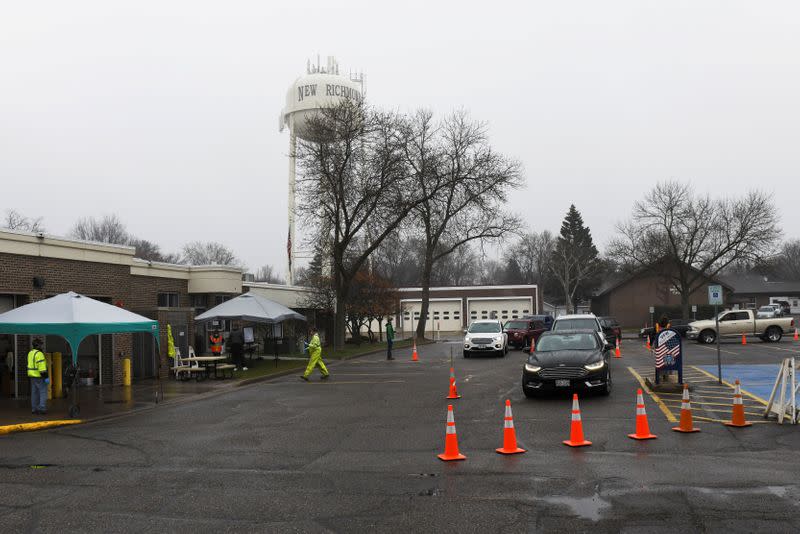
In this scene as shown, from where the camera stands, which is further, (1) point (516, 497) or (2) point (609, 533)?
(1) point (516, 497)

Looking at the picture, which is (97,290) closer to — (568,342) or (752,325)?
(568,342)

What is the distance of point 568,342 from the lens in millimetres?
17062

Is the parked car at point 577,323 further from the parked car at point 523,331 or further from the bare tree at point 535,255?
the bare tree at point 535,255

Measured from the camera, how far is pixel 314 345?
22094 millimetres

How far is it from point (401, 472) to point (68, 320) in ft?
33.5

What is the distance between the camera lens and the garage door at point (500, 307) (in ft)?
233

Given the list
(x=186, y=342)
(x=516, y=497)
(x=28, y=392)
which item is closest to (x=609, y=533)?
(x=516, y=497)

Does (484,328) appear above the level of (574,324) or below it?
below

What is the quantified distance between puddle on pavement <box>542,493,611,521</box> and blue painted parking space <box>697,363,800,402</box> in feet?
29.8

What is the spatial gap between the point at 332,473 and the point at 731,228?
2146 inches

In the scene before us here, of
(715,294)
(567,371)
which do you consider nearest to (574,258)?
(715,294)

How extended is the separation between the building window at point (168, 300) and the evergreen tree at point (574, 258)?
62935 mm

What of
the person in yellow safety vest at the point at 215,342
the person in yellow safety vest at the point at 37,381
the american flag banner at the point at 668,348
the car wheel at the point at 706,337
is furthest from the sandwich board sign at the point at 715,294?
the car wheel at the point at 706,337

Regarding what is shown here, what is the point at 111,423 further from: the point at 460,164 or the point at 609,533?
the point at 460,164
